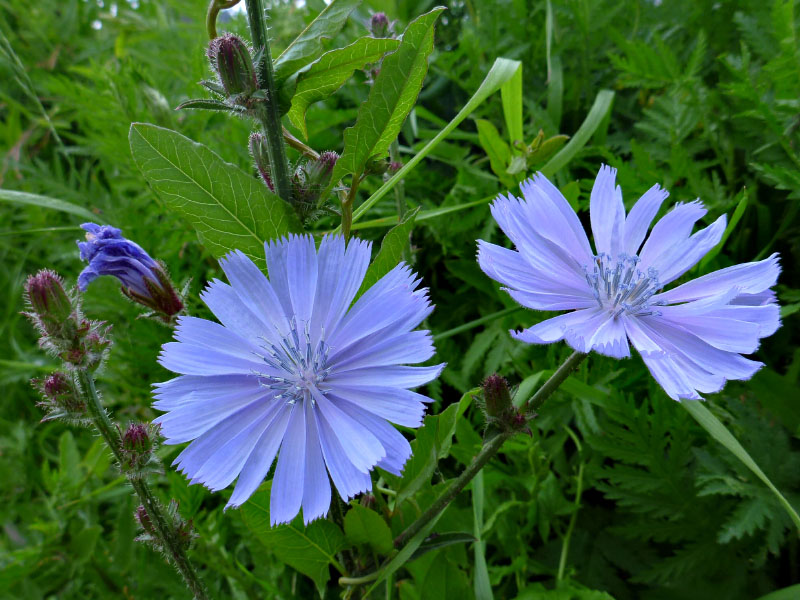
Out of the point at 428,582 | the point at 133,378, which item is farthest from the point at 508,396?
the point at 133,378

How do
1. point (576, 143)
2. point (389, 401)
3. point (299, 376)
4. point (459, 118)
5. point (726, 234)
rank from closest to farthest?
point (389, 401), point (299, 376), point (459, 118), point (726, 234), point (576, 143)

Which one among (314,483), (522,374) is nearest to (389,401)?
(314,483)

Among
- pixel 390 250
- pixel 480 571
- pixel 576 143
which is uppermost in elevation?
pixel 576 143

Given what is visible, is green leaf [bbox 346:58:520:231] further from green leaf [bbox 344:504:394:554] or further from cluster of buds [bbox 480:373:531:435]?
green leaf [bbox 344:504:394:554]

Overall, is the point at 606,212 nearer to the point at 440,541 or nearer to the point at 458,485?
the point at 458,485

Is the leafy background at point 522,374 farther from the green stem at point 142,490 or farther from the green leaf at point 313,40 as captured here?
the green leaf at point 313,40

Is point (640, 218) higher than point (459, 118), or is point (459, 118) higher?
point (459, 118)

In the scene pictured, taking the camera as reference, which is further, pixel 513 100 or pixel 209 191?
pixel 513 100
